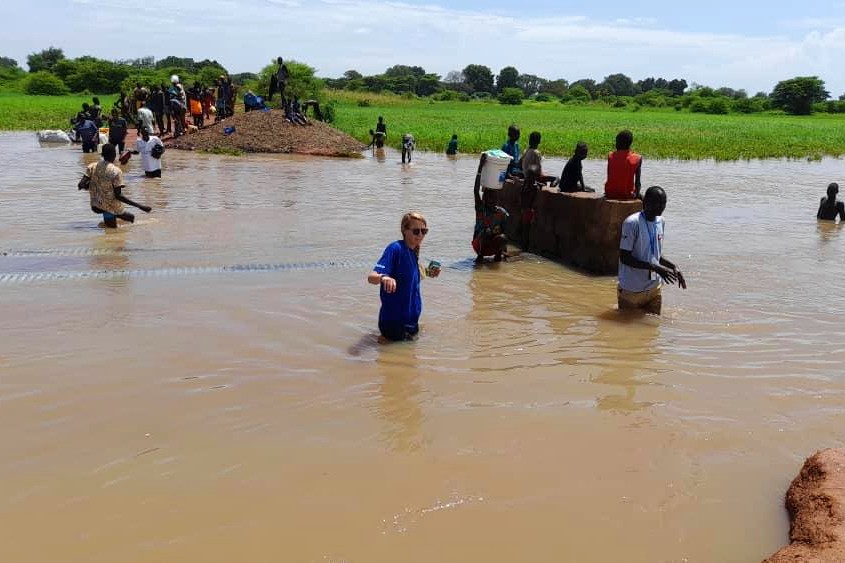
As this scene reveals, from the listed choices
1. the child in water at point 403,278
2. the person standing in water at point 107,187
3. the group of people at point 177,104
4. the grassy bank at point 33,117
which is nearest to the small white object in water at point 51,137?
the group of people at point 177,104

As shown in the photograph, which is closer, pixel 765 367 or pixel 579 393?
pixel 579 393

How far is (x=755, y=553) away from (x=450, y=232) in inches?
324

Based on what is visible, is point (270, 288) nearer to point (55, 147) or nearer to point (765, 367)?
point (765, 367)

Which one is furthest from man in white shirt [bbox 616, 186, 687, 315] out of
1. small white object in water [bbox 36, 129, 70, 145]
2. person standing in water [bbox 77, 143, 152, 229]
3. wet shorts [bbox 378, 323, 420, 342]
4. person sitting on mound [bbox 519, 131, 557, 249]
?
small white object in water [bbox 36, 129, 70, 145]

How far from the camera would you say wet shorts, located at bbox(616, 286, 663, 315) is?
6309mm

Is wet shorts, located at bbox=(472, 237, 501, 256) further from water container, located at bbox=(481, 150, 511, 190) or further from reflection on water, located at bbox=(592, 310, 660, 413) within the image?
reflection on water, located at bbox=(592, 310, 660, 413)

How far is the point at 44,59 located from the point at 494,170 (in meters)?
106

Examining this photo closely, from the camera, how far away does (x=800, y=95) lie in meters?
75.3

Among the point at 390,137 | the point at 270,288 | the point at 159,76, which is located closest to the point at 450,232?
the point at 270,288

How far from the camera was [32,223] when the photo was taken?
10594 millimetres

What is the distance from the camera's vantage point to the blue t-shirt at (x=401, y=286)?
5.29 m

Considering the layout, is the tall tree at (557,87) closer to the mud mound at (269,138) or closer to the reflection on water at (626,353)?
the mud mound at (269,138)

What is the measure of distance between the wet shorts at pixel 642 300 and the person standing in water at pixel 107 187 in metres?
6.20

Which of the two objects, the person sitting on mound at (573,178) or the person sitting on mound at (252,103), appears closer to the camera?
the person sitting on mound at (573,178)
